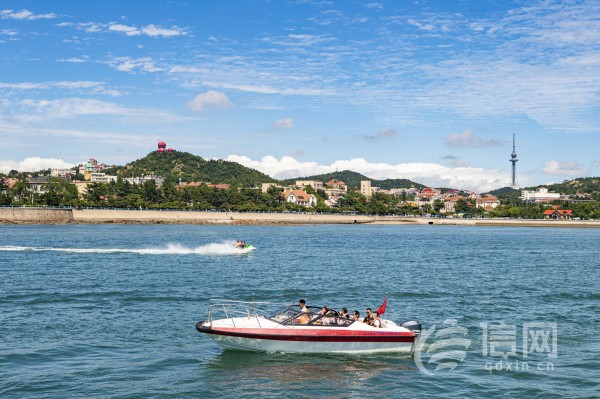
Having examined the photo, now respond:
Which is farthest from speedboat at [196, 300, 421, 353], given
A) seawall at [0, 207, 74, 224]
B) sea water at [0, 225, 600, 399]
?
seawall at [0, 207, 74, 224]

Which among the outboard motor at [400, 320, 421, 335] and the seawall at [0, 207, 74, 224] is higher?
the seawall at [0, 207, 74, 224]

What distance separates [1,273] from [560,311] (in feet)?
162

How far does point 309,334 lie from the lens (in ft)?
95.8

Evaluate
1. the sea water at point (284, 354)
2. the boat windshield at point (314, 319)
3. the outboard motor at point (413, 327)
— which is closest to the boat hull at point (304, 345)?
the sea water at point (284, 354)

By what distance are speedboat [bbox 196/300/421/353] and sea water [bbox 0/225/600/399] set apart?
482mm

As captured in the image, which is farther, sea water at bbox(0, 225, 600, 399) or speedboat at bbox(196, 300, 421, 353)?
speedboat at bbox(196, 300, 421, 353)

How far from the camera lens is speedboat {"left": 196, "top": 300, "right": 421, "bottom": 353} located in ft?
95.9

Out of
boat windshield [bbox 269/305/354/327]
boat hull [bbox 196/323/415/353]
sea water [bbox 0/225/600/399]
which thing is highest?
boat windshield [bbox 269/305/354/327]

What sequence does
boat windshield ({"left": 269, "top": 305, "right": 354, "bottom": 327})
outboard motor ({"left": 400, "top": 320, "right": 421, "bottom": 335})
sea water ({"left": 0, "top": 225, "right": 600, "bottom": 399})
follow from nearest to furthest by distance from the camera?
sea water ({"left": 0, "top": 225, "right": 600, "bottom": 399}), boat windshield ({"left": 269, "top": 305, "right": 354, "bottom": 327}), outboard motor ({"left": 400, "top": 320, "right": 421, "bottom": 335})

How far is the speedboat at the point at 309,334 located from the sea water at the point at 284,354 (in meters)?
0.48

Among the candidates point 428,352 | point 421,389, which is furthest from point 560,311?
point 421,389

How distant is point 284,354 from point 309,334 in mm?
1657

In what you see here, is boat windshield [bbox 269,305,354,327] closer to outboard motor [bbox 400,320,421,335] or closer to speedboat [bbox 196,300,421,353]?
speedboat [bbox 196,300,421,353]

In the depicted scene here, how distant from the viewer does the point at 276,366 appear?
28.1 m
